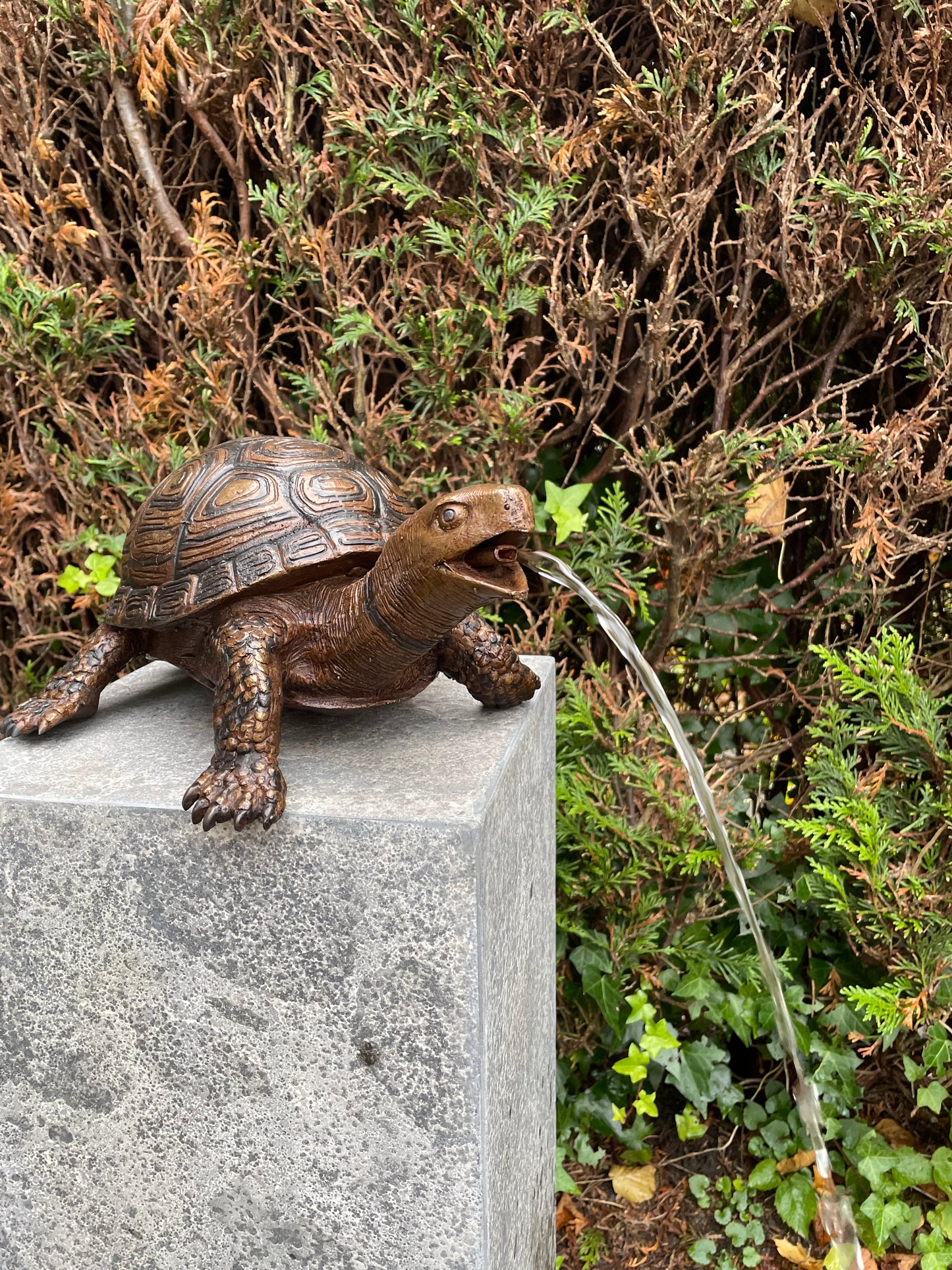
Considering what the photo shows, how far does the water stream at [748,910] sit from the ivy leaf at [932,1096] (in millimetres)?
231

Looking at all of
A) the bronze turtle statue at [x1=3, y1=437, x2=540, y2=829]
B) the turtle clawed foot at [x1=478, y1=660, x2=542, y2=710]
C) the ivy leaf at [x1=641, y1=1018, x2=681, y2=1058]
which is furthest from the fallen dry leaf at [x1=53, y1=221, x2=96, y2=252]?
the ivy leaf at [x1=641, y1=1018, x2=681, y2=1058]

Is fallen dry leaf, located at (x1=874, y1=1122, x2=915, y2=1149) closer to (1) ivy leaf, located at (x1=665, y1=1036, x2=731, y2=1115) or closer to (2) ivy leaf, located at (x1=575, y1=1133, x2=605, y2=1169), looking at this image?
(1) ivy leaf, located at (x1=665, y1=1036, x2=731, y2=1115)

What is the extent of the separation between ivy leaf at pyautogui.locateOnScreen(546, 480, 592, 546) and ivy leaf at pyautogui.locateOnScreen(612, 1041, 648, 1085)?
4.08 feet

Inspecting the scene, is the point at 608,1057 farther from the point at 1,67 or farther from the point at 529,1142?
the point at 1,67

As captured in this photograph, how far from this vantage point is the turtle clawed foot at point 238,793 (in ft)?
4.38

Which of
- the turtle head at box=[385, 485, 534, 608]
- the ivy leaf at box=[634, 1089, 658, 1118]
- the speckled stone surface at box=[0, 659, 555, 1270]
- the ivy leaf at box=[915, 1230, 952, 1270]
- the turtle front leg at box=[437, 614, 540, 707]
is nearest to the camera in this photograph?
the turtle head at box=[385, 485, 534, 608]

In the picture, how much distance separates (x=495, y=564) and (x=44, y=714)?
841 millimetres

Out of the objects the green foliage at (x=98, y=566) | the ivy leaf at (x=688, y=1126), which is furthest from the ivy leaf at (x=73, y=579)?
the ivy leaf at (x=688, y=1126)

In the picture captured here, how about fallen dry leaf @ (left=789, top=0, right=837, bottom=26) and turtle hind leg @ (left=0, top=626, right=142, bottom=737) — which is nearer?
turtle hind leg @ (left=0, top=626, right=142, bottom=737)

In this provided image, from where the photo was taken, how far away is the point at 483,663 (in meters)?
1.71

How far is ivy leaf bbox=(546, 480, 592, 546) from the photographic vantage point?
2555 millimetres

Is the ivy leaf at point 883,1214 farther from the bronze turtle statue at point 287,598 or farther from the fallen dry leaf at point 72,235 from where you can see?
the fallen dry leaf at point 72,235

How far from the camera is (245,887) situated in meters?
1.42

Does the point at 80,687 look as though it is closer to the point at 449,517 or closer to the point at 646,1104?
the point at 449,517
